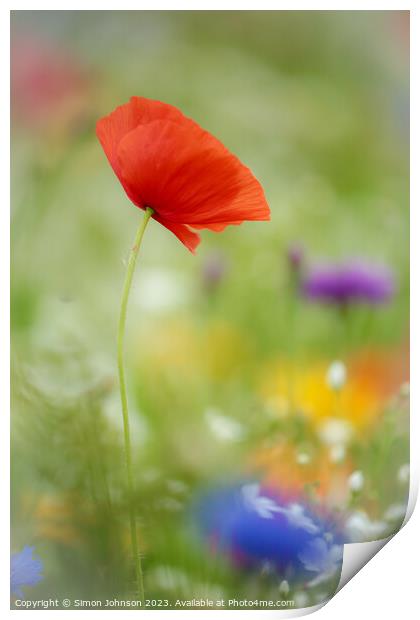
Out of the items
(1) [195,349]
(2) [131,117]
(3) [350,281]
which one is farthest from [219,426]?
(2) [131,117]

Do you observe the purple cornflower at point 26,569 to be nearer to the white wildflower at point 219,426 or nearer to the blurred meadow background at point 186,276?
the blurred meadow background at point 186,276

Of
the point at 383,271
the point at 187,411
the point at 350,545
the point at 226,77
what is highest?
the point at 226,77

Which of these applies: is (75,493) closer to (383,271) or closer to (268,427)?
(268,427)

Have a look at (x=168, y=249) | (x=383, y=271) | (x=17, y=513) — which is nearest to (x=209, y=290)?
(x=168, y=249)

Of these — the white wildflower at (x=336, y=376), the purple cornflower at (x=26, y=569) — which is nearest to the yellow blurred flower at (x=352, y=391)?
the white wildflower at (x=336, y=376)

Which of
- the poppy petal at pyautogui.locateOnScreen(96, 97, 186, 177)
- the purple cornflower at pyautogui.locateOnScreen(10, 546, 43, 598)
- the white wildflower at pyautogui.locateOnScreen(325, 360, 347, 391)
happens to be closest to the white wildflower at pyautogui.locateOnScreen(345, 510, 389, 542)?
the white wildflower at pyautogui.locateOnScreen(325, 360, 347, 391)

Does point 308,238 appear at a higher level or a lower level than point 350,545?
higher

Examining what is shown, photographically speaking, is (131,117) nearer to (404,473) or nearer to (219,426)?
(219,426)
